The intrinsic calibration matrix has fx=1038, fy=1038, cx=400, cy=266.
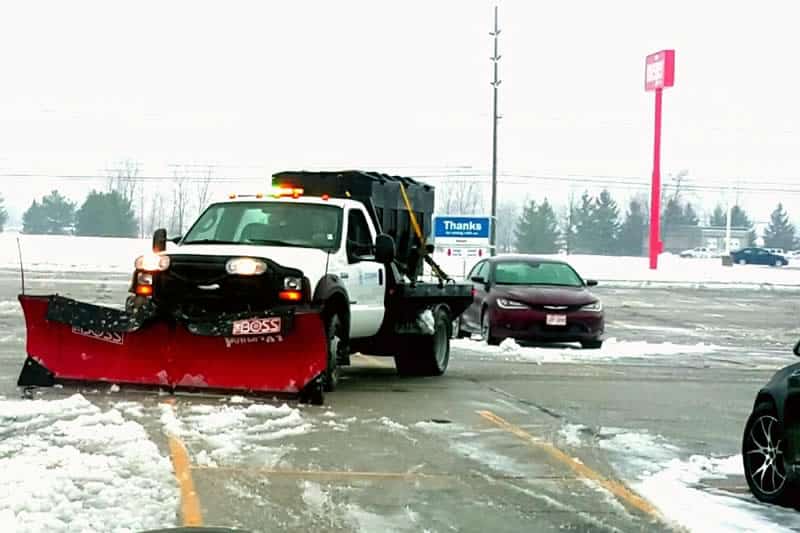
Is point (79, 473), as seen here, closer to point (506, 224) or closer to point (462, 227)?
point (462, 227)

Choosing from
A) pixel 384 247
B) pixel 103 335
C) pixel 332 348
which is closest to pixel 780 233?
pixel 384 247

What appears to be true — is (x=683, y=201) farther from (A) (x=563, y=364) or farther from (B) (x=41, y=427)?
(B) (x=41, y=427)

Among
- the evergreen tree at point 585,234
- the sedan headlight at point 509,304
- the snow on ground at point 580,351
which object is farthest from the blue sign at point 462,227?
the evergreen tree at point 585,234

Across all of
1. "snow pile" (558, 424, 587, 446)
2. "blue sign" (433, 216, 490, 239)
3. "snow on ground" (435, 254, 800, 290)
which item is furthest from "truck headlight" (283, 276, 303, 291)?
"snow on ground" (435, 254, 800, 290)

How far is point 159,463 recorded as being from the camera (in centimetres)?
697

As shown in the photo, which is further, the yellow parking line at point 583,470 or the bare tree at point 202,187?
the bare tree at point 202,187

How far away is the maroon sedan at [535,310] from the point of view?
16.7 meters

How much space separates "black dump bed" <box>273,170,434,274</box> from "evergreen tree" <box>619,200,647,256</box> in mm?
102498

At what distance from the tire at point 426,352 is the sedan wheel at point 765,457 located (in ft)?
19.6

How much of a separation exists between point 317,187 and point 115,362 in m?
3.84

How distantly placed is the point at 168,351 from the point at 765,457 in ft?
17.5

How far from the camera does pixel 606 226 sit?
114 meters

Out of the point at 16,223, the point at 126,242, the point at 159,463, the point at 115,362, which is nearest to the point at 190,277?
the point at 115,362

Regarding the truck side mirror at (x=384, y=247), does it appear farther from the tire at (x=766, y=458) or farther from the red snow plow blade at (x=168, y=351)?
the tire at (x=766, y=458)
